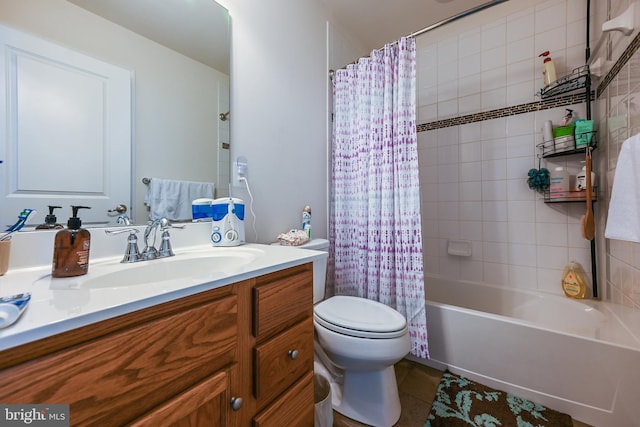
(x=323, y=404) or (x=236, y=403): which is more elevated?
(x=236, y=403)

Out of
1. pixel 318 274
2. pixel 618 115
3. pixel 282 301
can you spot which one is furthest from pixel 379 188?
pixel 618 115

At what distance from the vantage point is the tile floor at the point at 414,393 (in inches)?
46.4

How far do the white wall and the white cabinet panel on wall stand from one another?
1.54ft

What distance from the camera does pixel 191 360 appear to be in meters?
0.52

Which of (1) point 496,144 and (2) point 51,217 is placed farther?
(1) point 496,144

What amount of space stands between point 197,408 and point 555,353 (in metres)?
1.55

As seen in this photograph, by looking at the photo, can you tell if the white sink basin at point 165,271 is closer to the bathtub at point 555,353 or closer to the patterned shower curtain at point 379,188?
the patterned shower curtain at point 379,188

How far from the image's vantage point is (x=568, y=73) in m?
1.67

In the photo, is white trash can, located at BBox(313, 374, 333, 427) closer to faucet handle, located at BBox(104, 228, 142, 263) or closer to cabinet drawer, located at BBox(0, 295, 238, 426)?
cabinet drawer, located at BBox(0, 295, 238, 426)

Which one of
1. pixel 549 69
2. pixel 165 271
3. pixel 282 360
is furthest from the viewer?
pixel 549 69

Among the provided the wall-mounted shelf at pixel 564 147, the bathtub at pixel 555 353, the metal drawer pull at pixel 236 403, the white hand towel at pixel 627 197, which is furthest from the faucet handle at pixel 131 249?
the wall-mounted shelf at pixel 564 147

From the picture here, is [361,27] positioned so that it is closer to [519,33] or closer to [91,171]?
[519,33]

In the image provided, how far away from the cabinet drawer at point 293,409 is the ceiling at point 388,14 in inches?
89.0

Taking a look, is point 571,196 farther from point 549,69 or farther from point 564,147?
point 549,69
